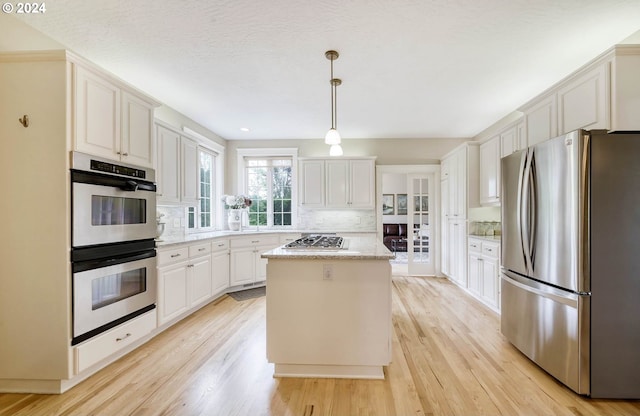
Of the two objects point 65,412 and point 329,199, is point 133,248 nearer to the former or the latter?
point 65,412

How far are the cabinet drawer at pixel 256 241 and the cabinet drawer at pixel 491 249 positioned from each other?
2984mm

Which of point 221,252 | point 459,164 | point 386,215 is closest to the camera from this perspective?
point 221,252

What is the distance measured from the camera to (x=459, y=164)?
4.44 m

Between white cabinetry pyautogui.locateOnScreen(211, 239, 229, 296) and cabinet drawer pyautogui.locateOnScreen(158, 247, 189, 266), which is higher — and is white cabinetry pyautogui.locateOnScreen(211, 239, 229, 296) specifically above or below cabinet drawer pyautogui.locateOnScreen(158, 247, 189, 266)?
below

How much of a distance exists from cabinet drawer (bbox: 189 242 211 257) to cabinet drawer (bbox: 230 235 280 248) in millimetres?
601

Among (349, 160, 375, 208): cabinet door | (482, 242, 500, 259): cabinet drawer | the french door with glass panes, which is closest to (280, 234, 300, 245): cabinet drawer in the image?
(349, 160, 375, 208): cabinet door

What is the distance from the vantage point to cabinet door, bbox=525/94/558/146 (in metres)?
2.28

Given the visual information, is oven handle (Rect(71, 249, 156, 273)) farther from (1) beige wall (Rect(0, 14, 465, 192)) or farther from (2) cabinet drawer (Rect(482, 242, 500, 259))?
(2) cabinet drawer (Rect(482, 242, 500, 259))

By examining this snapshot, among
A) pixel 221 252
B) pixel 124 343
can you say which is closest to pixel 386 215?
pixel 221 252

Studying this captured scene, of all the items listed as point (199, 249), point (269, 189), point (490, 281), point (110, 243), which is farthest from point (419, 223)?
point (110, 243)

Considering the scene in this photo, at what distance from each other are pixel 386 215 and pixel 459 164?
12.9 ft

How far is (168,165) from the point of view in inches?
129

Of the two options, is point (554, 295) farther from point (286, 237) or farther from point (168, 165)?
point (168, 165)

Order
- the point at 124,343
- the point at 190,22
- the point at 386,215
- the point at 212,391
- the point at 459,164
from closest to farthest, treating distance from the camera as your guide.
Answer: the point at 212,391
the point at 190,22
the point at 124,343
the point at 459,164
the point at 386,215
